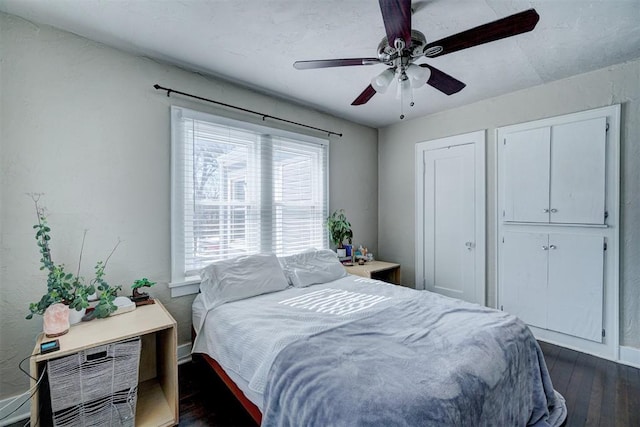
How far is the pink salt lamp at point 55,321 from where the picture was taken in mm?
1611

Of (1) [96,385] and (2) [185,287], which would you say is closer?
(1) [96,385]

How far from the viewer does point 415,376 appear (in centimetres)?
128

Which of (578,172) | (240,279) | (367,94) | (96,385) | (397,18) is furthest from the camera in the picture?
(578,172)

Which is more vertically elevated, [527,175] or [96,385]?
[527,175]

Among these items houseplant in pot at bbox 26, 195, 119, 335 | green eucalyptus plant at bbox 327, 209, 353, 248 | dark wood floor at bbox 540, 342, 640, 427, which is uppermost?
green eucalyptus plant at bbox 327, 209, 353, 248

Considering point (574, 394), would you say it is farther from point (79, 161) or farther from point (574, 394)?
point (79, 161)

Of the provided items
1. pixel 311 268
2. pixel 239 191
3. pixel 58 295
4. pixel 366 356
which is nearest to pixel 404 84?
pixel 366 356

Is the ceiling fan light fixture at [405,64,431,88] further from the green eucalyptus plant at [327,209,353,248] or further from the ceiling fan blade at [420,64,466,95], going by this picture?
the green eucalyptus plant at [327,209,353,248]

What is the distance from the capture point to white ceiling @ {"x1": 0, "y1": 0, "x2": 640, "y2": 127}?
1.79 metres

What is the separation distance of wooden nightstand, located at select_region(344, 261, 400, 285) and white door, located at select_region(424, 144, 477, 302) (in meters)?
0.42

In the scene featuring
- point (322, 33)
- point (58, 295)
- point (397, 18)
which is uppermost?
point (322, 33)

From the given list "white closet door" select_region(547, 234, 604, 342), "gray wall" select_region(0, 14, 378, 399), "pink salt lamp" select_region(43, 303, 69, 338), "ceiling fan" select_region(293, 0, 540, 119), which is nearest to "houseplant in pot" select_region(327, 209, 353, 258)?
"gray wall" select_region(0, 14, 378, 399)

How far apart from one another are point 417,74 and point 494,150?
208 cm

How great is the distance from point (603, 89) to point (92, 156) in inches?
172
